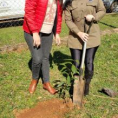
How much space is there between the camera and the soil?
11.1ft

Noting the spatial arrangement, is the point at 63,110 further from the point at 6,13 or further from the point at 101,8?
the point at 6,13

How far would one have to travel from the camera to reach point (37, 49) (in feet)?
11.3

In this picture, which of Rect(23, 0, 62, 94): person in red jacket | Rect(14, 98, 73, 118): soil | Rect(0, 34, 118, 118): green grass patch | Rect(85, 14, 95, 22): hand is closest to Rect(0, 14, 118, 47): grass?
Rect(0, 34, 118, 118): green grass patch

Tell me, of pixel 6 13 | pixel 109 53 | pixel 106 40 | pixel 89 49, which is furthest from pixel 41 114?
pixel 6 13

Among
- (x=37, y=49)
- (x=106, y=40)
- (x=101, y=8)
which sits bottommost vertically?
(x=106, y=40)

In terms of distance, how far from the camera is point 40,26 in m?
3.26

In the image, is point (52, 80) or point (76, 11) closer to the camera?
point (76, 11)

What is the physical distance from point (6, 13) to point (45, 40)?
14.2ft

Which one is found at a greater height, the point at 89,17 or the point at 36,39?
the point at 89,17

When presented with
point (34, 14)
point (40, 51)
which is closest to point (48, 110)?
point (40, 51)

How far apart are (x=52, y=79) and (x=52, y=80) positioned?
35mm

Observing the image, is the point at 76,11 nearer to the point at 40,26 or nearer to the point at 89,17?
the point at 89,17

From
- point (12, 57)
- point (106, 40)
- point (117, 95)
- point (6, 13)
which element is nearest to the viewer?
point (117, 95)

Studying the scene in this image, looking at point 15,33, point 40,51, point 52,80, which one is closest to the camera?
point 40,51
